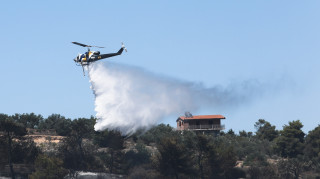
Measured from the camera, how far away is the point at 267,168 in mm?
94062

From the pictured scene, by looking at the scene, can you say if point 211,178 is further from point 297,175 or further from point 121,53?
point 121,53

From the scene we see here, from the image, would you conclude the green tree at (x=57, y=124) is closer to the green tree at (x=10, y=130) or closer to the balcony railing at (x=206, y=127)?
the balcony railing at (x=206, y=127)

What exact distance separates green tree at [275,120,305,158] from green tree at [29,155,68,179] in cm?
5251

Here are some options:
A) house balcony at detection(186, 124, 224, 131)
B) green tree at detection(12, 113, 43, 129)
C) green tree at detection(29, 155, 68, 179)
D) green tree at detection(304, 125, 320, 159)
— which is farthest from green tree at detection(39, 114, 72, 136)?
green tree at detection(304, 125, 320, 159)

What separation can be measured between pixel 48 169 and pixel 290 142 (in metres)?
56.9

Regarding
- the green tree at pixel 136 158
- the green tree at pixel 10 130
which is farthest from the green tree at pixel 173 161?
the green tree at pixel 10 130

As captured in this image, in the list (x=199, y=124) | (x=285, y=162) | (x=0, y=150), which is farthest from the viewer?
(x=199, y=124)

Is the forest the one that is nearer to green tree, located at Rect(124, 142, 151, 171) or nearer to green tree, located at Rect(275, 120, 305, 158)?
green tree, located at Rect(124, 142, 151, 171)

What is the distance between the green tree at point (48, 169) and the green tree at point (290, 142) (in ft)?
172

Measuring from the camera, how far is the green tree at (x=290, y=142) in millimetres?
114312

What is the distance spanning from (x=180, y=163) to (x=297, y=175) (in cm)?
2351

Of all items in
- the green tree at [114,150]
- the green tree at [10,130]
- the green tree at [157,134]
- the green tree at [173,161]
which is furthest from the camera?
the green tree at [157,134]

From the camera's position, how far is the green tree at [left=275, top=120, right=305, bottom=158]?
114m

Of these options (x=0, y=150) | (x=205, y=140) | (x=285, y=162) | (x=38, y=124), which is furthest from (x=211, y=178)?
(x=38, y=124)
